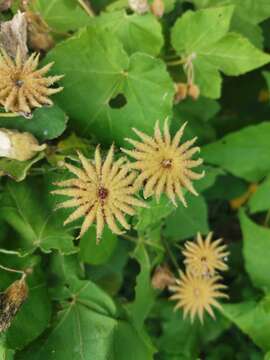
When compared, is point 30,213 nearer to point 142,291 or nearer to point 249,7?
point 142,291

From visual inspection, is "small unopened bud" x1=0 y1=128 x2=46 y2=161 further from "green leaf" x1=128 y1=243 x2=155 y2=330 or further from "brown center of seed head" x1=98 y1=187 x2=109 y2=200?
"green leaf" x1=128 y1=243 x2=155 y2=330

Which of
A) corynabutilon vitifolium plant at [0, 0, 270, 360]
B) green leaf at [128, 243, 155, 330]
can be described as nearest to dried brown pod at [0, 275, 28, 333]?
corynabutilon vitifolium plant at [0, 0, 270, 360]

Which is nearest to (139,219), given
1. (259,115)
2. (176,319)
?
(176,319)

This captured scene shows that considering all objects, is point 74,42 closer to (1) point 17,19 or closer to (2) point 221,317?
(1) point 17,19

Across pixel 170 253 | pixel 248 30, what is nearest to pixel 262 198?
pixel 170 253

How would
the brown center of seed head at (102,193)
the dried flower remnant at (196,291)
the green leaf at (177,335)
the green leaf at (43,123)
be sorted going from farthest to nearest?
1. the green leaf at (177,335)
2. the dried flower remnant at (196,291)
3. the green leaf at (43,123)
4. the brown center of seed head at (102,193)

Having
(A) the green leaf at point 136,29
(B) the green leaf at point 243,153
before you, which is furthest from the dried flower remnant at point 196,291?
(A) the green leaf at point 136,29

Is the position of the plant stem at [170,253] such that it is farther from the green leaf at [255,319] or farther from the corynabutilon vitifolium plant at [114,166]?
the green leaf at [255,319]
